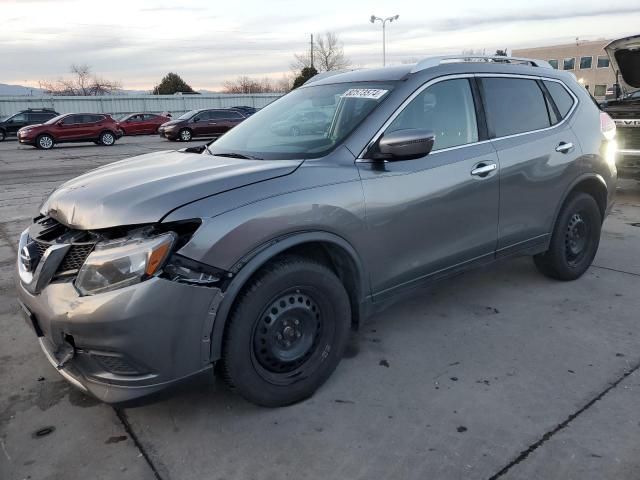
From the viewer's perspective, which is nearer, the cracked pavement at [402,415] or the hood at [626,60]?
the cracked pavement at [402,415]

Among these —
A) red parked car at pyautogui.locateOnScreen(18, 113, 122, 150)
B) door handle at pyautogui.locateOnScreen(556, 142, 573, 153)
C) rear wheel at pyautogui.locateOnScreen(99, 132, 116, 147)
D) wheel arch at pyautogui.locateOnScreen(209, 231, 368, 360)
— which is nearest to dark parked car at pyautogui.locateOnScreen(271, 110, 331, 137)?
wheel arch at pyautogui.locateOnScreen(209, 231, 368, 360)

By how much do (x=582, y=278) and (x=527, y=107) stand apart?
169 centimetres

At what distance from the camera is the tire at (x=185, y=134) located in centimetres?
2497

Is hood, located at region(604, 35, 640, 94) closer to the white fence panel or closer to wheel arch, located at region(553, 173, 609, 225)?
wheel arch, located at region(553, 173, 609, 225)

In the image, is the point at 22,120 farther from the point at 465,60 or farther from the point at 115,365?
the point at 115,365

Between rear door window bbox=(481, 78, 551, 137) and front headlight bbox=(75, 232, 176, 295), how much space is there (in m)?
2.43

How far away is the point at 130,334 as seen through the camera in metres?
2.25

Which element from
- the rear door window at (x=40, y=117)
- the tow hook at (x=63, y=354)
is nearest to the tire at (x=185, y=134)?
the rear door window at (x=40, y=117)

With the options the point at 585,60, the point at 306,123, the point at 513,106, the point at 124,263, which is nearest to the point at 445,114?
the point at 513,106

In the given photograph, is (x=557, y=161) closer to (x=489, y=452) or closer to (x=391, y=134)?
(x=391, y=134)

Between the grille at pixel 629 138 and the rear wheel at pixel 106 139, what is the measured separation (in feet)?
74.0

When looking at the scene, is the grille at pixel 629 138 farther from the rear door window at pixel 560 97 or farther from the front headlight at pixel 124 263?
the front headlight at pixel 124 263

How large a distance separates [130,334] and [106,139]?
82.3 ft

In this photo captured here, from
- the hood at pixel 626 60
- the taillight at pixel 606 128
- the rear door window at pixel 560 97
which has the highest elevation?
the hood at pixel 626 60
